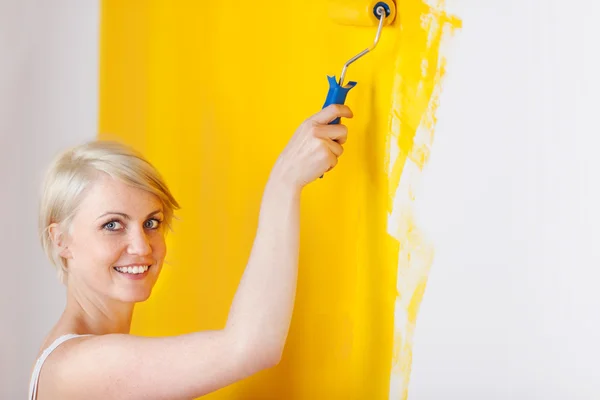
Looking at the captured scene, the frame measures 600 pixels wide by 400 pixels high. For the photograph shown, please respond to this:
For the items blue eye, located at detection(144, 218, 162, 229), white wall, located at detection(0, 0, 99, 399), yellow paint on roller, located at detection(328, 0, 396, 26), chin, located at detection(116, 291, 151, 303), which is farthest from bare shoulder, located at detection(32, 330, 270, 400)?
white wall, located at detection(0, 0, 99, 399)

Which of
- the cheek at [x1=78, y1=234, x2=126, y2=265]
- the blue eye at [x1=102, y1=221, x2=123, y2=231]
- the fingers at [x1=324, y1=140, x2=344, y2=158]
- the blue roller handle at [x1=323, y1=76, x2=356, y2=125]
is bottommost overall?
the cheek at [x1=78, y1=234, x2=126, y2=265]

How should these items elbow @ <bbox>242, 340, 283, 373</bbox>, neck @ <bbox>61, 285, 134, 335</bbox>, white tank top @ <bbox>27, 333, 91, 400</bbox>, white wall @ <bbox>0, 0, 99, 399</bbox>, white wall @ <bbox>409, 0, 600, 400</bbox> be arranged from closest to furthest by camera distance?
white wall @ <bbox>409, 0, 600, 400</bbox>
elbow @ <bbox>242, 340, 283, 373</bbox>
white tank top @ <bbox>27, 333, 91, 400</bbox>
neck @ <bbox>61, 285, 134, 335</bbox>
white wall @ <bbox>0, 0, 99, 399</bbox>

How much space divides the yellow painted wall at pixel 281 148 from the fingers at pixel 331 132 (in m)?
0.06

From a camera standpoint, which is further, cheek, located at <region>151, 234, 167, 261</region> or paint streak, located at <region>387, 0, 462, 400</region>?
cheek, located at <region>151, 234, 167, 261</region>

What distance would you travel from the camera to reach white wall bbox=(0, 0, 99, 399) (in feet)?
5.44

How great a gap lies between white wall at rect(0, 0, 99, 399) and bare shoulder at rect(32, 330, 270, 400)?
75 centimetres

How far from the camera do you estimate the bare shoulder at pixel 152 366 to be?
0.91 m

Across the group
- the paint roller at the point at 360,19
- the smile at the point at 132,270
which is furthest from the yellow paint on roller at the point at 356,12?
the smile at the point at 132,270

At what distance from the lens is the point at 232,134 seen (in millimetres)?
1270

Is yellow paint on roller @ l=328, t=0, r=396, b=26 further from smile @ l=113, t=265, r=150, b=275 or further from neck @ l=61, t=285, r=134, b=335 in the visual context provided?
neck @ l=61, t=285, r=134, b=335

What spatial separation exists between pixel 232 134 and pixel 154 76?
330mm

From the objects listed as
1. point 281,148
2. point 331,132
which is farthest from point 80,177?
point 331,132

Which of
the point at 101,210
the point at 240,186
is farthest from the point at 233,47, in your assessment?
the point at 101,210

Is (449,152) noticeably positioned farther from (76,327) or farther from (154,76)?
(154,76)
